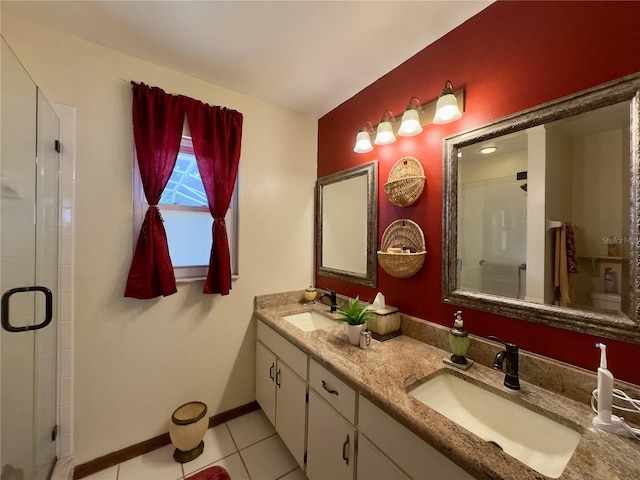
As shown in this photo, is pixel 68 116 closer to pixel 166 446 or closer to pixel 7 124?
pixel 7 124

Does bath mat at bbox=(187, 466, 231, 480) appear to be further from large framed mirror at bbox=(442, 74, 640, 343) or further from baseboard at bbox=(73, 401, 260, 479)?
large framed mirror at bbox=(442, 74, 640, 343)

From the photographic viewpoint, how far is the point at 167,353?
168cm

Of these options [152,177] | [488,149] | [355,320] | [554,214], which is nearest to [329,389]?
[355,320]

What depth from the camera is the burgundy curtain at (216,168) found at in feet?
5.66

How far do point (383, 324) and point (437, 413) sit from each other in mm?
606

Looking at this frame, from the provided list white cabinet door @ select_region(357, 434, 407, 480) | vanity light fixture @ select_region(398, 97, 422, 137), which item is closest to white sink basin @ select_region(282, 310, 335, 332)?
white cabinet door @ select_region(357, 434, 407, 480)

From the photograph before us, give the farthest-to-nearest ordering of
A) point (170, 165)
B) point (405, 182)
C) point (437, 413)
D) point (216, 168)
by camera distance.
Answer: point (216, 168) → point (170, 165) → point (405, 182) → point (437, 413)

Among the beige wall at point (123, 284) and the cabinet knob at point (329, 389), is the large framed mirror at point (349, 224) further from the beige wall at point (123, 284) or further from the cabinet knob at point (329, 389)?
the cabinet knob at point (329, 389)

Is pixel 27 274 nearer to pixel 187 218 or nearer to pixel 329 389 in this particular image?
pixel 187 218

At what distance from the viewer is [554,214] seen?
992 mm

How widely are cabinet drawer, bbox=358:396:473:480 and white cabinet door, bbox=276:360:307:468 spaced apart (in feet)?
1.60

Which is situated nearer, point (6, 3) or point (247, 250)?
point (6, 3)

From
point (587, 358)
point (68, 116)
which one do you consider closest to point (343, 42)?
point (68, 116)

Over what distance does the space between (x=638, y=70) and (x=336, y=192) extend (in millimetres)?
1585
